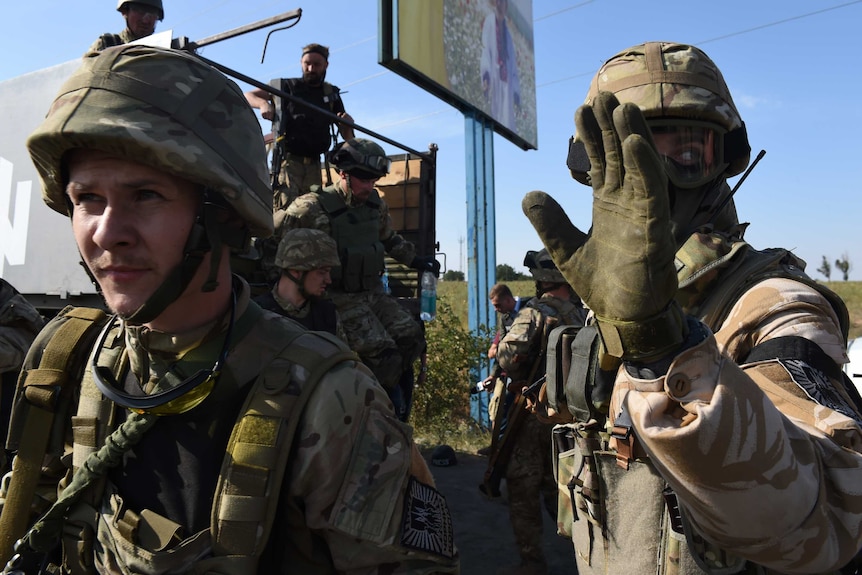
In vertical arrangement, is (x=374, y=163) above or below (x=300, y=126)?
below

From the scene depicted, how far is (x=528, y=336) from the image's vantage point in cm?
486

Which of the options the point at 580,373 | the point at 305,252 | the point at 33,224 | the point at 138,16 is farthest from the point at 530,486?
the point at 138,16

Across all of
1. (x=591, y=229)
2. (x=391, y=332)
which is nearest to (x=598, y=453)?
(x=591, y=229)

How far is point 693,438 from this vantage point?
3.74 ft

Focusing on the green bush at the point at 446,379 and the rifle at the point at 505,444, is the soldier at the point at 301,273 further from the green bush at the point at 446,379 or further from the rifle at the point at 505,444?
the green bush at the point at 446,379

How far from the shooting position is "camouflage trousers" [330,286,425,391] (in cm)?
546

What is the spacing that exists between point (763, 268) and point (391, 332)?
14.3 feet

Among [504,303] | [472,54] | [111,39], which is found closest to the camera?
[111,39]

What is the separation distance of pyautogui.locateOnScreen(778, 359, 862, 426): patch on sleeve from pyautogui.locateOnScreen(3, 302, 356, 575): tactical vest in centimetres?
102

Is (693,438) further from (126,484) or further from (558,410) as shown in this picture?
(126,484)

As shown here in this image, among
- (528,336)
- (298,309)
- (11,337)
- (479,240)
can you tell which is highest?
(479,240)

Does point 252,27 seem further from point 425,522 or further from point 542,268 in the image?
point 425,522

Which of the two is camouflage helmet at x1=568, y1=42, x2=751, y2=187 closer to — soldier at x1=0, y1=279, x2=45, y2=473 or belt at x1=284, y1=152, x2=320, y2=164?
soldier at x1=0, y1=279, x2=45, y2=473

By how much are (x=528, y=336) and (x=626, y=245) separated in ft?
12.1
